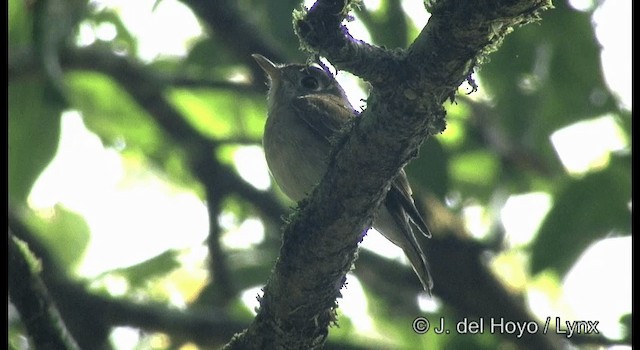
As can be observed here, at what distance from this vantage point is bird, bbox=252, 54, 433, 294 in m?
5.40

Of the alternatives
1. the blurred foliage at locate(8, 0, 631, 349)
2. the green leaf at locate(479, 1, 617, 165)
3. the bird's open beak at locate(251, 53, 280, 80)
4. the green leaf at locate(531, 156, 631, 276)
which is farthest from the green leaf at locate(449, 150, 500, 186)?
the green leaf at locate(531, 156, 631, 276)

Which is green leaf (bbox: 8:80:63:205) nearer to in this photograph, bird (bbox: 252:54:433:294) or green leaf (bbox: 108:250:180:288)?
green leaf (bbox: 108:250:180:288)

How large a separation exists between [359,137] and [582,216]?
83.6 inches

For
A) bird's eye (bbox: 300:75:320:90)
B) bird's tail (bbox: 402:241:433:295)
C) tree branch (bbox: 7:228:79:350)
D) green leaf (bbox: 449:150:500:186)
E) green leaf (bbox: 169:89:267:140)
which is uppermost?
bird's eye (bbox: 300:75:320:90)

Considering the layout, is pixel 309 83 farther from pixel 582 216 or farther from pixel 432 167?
pixel 582 216

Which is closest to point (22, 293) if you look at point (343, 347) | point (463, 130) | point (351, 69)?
point (351, 69)

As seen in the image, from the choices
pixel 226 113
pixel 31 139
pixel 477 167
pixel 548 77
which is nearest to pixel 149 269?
pixel 31 139

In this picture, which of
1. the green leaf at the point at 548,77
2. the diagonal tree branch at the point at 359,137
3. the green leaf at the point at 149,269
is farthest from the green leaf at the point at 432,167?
the green leaf at the point at 149,269

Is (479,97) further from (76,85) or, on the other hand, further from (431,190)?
(76,85)

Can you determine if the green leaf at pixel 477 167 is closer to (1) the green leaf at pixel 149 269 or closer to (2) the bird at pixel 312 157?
(2) the bird at pixel 312 157

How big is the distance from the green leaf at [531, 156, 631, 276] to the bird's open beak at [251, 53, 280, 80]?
2.44 m

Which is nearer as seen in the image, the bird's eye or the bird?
the bird

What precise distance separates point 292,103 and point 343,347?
1762mm

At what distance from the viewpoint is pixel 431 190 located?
16.2 feet
